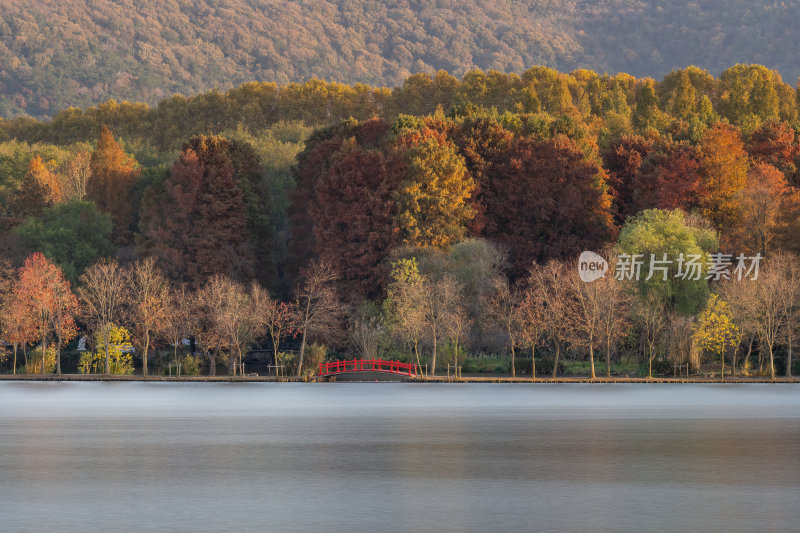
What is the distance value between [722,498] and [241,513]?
30.2 ft

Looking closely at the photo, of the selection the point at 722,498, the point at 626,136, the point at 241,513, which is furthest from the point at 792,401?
the point at 626,136

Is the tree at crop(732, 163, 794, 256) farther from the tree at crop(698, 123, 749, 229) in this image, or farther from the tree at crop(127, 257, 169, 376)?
the tree at crop(127, 257, 169, 376)

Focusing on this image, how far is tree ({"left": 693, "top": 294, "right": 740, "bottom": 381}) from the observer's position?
62.4 m

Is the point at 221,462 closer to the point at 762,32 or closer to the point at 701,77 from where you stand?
the point at 701,77

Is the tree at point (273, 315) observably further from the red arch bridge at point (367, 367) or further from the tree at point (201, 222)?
the tree at point (201, 222)

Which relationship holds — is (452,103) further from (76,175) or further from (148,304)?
(148,304)

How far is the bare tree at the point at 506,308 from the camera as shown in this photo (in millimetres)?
67188

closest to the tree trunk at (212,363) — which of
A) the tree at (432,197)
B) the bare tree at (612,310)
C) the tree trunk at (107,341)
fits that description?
the tree trunk at (107,341)

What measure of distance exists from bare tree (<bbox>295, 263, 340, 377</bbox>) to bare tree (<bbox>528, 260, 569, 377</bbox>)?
12666 millimetres

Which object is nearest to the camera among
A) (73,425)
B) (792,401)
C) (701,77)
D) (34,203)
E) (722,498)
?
(722,498)

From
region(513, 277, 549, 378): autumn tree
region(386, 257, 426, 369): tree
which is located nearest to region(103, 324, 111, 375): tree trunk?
region(386, 257, 426, 369): tree

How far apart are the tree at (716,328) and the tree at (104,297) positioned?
3456 centimetres

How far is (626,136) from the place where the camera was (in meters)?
86.2

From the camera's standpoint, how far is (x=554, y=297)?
222ft
